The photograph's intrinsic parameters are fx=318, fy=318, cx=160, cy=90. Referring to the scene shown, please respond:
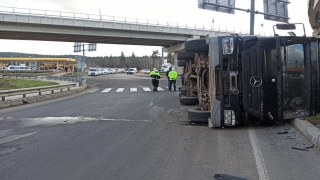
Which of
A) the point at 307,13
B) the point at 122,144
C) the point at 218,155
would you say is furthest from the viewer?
the point at 307,13

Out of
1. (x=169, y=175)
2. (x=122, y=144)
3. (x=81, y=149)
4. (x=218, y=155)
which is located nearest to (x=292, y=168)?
(x=218, y=155)

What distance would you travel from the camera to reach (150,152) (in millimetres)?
5723

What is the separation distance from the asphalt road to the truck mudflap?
589 mm

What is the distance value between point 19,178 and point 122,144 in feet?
7.44

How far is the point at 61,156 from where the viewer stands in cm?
550

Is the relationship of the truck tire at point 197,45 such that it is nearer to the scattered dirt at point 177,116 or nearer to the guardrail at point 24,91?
the scattered dirt at point 177,116

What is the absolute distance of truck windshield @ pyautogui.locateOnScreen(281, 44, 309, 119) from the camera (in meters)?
6.93

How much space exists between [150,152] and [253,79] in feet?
9.53

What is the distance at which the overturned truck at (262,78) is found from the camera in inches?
270

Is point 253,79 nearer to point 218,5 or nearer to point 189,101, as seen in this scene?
point 189,101

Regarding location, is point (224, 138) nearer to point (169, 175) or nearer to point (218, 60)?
point (218, 60)

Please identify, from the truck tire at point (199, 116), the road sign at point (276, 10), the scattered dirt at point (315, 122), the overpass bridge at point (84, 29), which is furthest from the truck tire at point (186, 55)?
the overpass bridge at point (84, 29)

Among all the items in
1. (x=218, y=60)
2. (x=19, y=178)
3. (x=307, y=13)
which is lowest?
(x=19, y=178)

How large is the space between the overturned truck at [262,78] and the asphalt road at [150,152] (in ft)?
1.53
